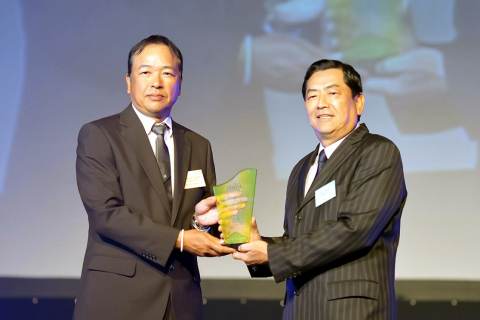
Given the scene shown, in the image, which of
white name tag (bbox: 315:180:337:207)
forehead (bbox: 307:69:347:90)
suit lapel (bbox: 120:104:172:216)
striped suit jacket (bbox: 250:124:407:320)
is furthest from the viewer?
forehead (bbox: 307:69:347:90)

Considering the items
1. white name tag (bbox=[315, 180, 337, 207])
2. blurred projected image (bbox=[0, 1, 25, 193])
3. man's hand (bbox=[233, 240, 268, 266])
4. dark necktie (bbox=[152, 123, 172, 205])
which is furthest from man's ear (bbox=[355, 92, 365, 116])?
blurred projected image (bbox=[0, 1, 25, 193])

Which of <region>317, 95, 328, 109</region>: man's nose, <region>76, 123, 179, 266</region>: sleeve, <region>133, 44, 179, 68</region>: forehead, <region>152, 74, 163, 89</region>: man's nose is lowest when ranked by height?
<region>76, 123, 179, 266</region>: sleeve

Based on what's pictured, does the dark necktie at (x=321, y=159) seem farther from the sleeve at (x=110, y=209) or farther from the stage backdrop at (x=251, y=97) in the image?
the stage backdrop at (x=251, y=97)

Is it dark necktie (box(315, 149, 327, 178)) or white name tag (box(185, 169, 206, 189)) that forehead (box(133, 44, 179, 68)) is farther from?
dark necktie (box(315, 149, 327, 178))

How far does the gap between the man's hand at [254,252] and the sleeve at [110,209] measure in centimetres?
30

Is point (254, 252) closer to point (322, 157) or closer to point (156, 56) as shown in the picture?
point (322, 157)

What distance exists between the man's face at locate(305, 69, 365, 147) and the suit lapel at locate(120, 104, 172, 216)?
2.41ft

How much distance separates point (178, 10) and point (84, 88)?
902 millimetres

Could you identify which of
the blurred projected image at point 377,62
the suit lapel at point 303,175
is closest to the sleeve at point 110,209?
the suit lapel at point 303,175

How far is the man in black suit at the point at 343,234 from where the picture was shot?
6.94 ft

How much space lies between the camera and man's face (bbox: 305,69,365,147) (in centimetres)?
246

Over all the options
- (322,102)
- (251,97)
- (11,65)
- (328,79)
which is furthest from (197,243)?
(11,65)

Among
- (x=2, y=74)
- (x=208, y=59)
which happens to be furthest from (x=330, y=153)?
(x=2, y=74)

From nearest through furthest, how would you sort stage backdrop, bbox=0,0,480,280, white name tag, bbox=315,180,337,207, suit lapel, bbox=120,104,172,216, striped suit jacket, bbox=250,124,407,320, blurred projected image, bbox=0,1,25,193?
striped suit jacket, bbox=250,124,407,320 → white name tag, bbox=315,180,337,207 → suit lapel, bbox=120,104,172,216 → stage backdrop, bbox=0,0,480,280 → blurred projected image, bbox=0,1,25,193
